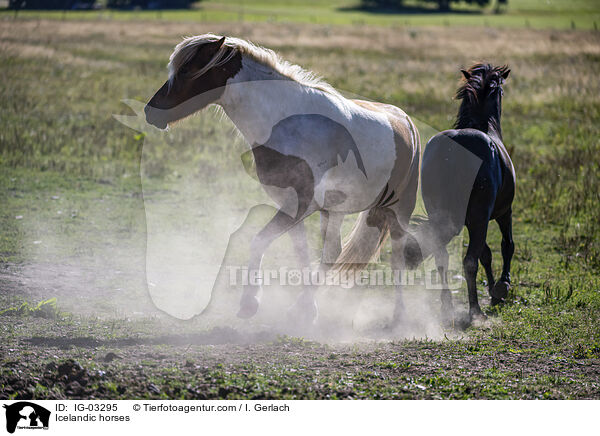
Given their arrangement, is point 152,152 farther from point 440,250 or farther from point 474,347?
point 474,347

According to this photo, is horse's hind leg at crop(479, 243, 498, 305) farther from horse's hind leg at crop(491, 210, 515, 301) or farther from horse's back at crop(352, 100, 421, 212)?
horse's back at crop(352, 100, 421, 212)

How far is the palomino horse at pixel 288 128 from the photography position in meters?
5.39

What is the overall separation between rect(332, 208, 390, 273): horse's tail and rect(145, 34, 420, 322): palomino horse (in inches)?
22.2

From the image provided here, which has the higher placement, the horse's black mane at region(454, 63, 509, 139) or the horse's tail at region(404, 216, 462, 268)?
the horse's black mane at region(454, 63, 509, 139)

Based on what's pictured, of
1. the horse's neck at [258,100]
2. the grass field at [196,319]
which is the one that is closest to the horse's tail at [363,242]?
the grass field at [196,319]

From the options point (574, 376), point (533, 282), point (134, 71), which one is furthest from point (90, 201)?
point (134, 71)

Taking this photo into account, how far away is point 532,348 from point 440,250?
1.28 metres

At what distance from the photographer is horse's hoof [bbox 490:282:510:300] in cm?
702

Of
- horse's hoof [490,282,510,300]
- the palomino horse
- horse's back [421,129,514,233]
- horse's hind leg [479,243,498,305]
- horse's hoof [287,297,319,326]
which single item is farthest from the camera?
horse's hind leg [479,243,498,305]

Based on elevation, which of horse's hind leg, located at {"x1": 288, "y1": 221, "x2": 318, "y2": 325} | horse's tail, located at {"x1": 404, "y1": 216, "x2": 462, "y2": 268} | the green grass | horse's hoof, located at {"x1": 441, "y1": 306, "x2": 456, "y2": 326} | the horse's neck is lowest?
horse's hoof, located at {"x1": 441, "y1": 306, "x2": 456, "y2": 326}

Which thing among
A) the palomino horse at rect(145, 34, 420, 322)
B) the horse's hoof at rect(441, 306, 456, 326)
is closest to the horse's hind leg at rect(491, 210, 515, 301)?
the horse's hoof at rect(441, 306, 456, 326)

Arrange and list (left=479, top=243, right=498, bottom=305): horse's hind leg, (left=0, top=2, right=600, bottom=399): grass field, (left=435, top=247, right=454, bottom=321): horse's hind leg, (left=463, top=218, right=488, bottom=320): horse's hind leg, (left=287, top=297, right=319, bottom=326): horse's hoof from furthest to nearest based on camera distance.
Answer: (left=479, top=243, right=498, bottom=305): horse's hind leg → (left=435, top=247, right=454, bottom=321): horse's hind leg → (left=463, top=218, right=488, bottom=320): horse's hind leg → (left=287, top=297, right=319, bottom=326): horse's hoof → (left=0, top=2, right=600, bottom=399): grass field

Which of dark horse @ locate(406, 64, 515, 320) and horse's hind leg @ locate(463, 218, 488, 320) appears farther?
horse's hind leg @ locate(463, 218, 488, 320)

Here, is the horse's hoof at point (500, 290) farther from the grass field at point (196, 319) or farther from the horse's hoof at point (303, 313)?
the horse's hoof at point (303, 313)
